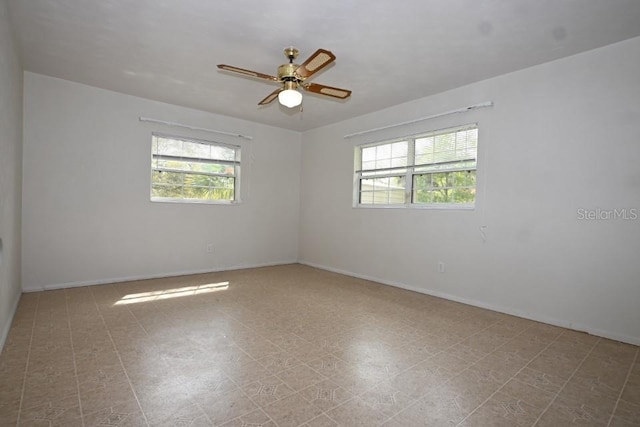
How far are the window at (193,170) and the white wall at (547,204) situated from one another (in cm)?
288

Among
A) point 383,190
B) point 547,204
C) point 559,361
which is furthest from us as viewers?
point 383,190

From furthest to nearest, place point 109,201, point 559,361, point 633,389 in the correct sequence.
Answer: point 109,201 → point 559,361 → point 633,389

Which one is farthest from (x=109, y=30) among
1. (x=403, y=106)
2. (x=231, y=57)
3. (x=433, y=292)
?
(x=433, y=292)

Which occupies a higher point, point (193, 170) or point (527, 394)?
point (193, 170)

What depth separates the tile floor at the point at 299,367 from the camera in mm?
1751

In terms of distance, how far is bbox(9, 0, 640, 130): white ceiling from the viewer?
2455mm

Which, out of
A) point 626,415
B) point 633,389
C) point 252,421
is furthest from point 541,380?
point 252,421

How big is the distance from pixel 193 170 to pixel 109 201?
1256mm

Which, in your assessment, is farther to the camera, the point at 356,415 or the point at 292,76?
the point at 292,76

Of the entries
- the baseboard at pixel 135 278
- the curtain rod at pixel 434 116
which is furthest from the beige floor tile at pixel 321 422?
the baseboard at pixel 135 278

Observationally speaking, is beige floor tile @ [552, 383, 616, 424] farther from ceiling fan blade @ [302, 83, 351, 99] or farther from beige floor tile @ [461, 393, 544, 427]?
ceiling fan blade @ [302, 83, 351, 99]

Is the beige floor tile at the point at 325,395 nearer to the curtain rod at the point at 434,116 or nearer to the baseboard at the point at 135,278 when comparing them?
the curtain rod at the point at 434,116

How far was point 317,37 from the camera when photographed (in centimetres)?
284

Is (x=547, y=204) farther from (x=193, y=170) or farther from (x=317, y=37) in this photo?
(x=193, y=170)
